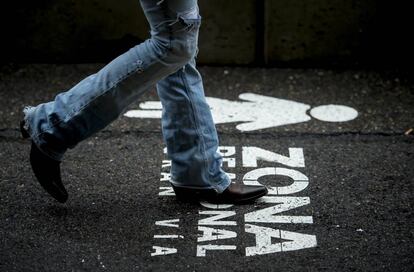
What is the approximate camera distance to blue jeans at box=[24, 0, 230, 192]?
9.98 feet

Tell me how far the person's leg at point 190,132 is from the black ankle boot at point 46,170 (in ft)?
1.62

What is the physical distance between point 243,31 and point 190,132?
1834 mm

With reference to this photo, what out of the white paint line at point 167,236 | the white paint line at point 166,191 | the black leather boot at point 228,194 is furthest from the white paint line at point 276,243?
the white paint line at point 166,191

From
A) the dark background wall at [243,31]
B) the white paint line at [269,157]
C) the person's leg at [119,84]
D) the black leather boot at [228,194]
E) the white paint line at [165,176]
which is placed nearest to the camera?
the person's leg at [119,84]

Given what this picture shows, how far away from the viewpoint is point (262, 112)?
4.48 meters

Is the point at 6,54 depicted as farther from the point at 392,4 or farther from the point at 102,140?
the point at 392,4

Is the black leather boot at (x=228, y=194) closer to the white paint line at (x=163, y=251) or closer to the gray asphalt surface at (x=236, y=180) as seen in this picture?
the gray asphalt surface at (x=236, y=180)

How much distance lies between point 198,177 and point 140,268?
58cm

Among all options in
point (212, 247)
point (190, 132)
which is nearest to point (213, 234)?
point (212, 247)

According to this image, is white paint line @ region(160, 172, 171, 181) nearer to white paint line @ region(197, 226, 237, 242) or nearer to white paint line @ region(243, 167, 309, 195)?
white paint line @ region(243, 167, 309, 195)

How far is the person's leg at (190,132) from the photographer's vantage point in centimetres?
328

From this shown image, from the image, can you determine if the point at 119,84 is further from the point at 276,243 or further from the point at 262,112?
the point at 262,112

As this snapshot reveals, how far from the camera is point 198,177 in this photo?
340 centimetres

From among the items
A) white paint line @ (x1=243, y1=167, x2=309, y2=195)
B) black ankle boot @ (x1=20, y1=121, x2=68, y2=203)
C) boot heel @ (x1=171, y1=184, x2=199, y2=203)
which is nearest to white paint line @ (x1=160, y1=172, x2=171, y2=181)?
boot heel @ (x1=171, y1=184, x2=199, y2=203)
